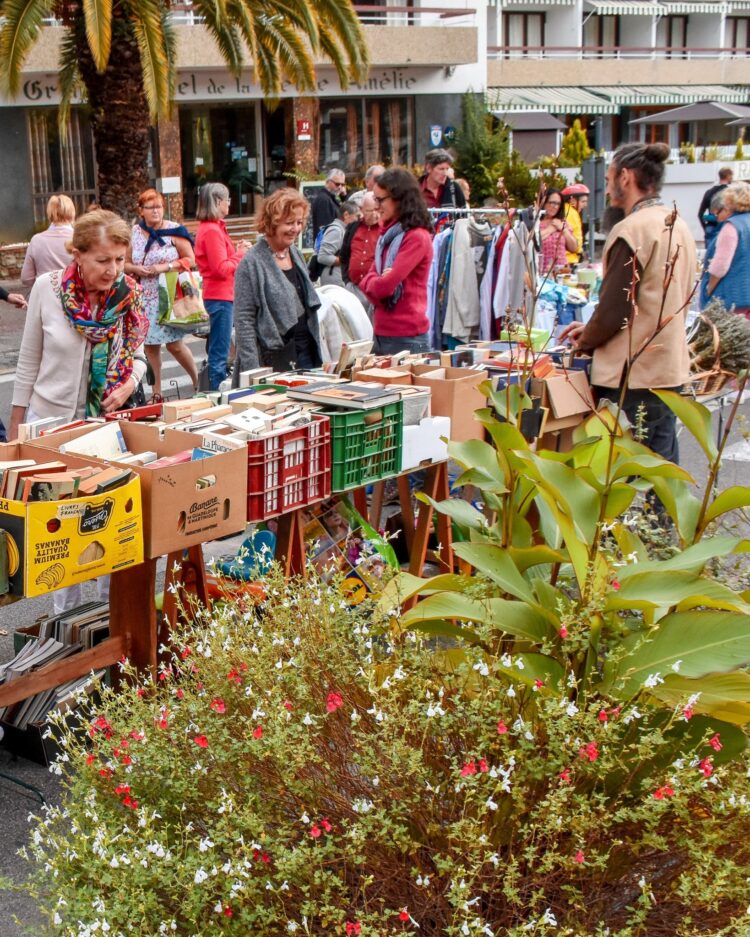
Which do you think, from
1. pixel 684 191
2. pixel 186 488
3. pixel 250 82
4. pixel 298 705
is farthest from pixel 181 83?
pixel 298 705

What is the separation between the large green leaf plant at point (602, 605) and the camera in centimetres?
262

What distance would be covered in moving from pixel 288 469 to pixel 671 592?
2.24m

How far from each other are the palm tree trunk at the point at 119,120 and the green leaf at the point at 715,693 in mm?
12072

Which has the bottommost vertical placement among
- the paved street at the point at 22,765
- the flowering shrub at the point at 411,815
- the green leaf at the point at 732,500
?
the paved street at the point at 22,765

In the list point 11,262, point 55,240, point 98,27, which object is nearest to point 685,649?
point 55,240

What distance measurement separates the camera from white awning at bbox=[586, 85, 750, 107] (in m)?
40.6

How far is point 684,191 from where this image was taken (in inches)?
1164

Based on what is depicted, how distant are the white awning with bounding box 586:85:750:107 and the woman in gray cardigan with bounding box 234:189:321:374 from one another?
3613 cm

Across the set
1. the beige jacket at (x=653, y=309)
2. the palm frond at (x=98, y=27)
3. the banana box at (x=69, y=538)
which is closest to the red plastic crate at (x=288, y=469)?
the banana box at (x=69, y=538)

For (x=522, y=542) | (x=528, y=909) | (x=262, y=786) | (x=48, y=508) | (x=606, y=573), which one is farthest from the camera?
(x=48, y=508)

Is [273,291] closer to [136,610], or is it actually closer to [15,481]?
[136,610]

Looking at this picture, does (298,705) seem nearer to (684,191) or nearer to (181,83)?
(181,83)

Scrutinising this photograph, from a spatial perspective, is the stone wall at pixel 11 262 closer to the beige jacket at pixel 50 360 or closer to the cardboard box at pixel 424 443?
the beige jacket at pixel 50 360

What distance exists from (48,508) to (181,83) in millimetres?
24639
